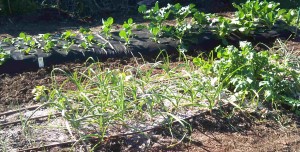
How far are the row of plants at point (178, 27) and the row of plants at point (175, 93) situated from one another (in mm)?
891

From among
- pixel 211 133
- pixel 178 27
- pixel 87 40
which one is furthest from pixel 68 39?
pixel 211 133

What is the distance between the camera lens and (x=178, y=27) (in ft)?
19.2

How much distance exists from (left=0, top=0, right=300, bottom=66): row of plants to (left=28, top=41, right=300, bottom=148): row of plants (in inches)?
35.1

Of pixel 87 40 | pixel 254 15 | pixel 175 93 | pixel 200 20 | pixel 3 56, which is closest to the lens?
pixel 175 93

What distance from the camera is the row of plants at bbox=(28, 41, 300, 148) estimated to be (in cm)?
397

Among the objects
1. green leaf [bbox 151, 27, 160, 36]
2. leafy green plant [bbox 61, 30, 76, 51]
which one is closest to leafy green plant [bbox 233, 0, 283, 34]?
green leaf [bbox 151, 27, 160, 36]

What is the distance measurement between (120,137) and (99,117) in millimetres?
215

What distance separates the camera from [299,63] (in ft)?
16.1

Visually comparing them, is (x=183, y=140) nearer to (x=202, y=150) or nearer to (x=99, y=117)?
(x=202, y=150)

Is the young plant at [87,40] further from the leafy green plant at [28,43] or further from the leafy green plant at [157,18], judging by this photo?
the leafy green plant at [157,18]

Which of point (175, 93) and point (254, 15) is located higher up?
point (254, 15)

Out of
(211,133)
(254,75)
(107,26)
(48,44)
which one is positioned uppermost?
(107,26)

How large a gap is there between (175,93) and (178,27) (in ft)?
4.98

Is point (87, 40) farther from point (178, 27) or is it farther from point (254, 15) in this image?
point (254, 15)
